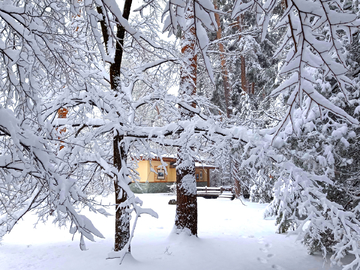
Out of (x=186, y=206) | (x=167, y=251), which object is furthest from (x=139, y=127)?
(x=186, y=206)

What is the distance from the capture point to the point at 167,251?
6918mm

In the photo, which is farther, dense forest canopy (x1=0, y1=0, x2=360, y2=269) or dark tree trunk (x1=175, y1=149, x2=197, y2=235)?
dark tree trunk (x1=175, y1=149, x2=197, y2=235)

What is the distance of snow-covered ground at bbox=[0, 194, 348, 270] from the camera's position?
628 centimetres

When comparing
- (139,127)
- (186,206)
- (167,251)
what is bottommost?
(167,251)

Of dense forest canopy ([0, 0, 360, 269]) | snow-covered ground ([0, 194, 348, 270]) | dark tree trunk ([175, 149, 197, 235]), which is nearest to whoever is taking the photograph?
dense forest canopy ([0, 0, 360, 269])

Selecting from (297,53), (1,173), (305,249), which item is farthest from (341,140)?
(1,173)

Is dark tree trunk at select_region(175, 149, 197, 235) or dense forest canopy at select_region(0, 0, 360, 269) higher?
dense forest canopy at select_region(0, 0, 360, 269)

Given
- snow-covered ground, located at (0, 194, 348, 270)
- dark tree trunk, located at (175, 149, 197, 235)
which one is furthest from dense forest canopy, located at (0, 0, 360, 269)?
snow-covered ground, located at (0, 194, 348, 270)

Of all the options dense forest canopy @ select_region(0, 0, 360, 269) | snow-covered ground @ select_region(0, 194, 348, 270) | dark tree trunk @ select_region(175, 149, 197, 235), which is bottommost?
snow-covered ground @ select_region(0, 194, 348, 270)

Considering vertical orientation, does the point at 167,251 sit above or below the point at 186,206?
below

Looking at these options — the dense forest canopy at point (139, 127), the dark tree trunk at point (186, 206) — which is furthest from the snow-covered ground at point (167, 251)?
the dense forest canopy at point (139, 127)

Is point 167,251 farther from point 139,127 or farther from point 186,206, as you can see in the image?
point 139,127

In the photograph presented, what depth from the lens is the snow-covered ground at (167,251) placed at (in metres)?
6.28

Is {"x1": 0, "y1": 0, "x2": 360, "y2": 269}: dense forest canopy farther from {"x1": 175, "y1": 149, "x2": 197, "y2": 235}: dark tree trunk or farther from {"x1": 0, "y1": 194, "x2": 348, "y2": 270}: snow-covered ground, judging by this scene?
{"x1": 0, "y1": 194, "x2": 348, "y2": 270}: snow-covered ground
